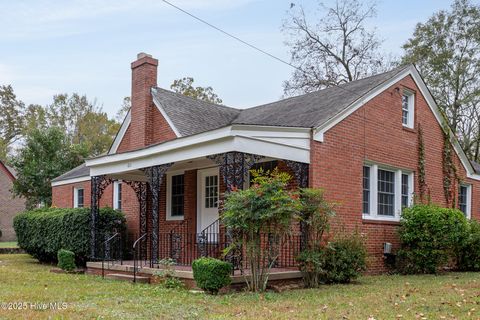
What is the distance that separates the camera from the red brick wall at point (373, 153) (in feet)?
40.4

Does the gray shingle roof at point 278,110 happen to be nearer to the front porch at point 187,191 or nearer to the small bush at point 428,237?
the front porch at point 187,191

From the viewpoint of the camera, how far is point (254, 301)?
849 centimetres

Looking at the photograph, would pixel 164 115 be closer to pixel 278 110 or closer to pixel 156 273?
pixel 278 110

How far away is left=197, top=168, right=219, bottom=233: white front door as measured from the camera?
14172 millimetres

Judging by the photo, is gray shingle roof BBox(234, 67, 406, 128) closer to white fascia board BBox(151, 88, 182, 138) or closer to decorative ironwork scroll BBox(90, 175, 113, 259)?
white fascia board BBox(151, 88, 182, 138)

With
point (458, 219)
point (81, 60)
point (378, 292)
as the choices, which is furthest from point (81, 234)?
point (458, 219)

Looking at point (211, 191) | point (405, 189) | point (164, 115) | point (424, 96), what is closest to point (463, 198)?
point (405, 189)

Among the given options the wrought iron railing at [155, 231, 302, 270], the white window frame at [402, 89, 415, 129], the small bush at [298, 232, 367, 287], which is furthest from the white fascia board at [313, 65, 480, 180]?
the wrought iron railing at [155, 231, 302, 270]

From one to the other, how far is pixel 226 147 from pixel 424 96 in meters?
8.55

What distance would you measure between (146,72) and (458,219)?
10.3 metres

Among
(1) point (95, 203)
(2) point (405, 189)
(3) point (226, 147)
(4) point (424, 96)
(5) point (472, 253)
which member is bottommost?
(5) point (472, 253)

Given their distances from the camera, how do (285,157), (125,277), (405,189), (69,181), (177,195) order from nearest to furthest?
(285,157), (125,277), (405,189), (177,195), (69,181)

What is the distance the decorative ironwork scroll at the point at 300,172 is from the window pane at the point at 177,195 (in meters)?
4.53

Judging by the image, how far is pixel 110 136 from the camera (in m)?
43.8
